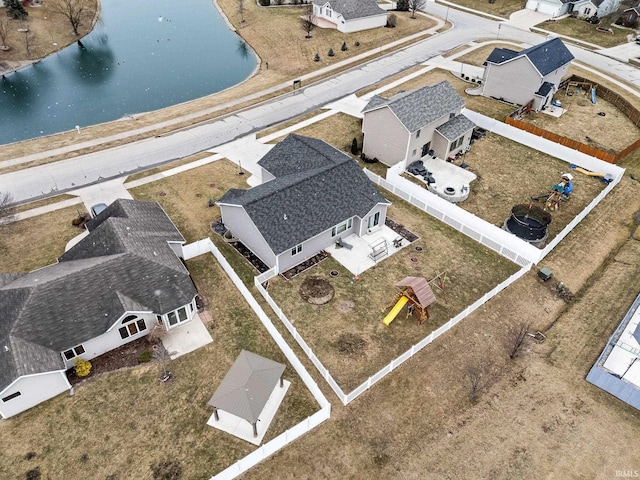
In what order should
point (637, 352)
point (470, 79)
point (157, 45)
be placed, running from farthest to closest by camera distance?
point (157, 45)
point (470, 79)
point (637, 352)

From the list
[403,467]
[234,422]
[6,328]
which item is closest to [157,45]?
[6,328]

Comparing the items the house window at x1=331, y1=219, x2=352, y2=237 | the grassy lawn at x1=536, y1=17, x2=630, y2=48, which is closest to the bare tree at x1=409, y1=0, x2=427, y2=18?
the grassy lawn at x1=536, y1=17, x2=630, y2=48

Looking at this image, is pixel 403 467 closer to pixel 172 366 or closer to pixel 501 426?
pixel 501 426

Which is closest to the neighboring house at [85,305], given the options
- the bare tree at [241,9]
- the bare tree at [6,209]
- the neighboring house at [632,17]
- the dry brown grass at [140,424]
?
the dry brown grass at [140,424]

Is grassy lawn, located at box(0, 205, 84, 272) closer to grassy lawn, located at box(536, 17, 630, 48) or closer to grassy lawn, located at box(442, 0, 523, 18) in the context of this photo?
grassy lawn, located at box(536, 17, 630, 48)

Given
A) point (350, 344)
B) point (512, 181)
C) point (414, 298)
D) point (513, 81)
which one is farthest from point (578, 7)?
point (350, 344)

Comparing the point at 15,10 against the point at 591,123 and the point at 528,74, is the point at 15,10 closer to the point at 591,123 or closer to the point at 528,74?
the point at 528,74

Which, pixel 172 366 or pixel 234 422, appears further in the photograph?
pixel 172 366
